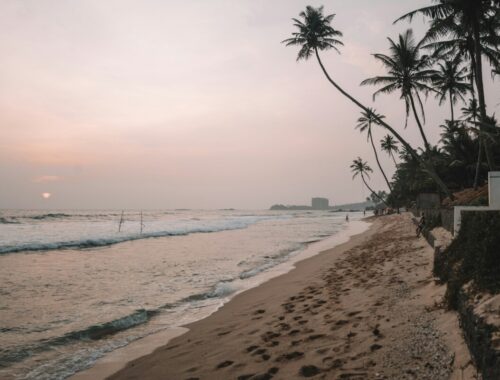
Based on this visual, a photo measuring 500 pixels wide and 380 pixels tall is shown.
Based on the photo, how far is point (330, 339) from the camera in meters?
5.16

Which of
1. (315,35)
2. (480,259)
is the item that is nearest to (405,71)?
(315,35)

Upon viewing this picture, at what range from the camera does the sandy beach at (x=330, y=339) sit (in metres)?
4.01

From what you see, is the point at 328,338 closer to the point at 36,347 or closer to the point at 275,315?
the point at 275,315

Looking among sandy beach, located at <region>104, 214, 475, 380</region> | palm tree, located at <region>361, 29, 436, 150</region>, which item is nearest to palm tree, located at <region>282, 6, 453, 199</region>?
palm tree, located at <region>361, 29, 436, 150</region>

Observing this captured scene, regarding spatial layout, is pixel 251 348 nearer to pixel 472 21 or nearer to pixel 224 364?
pixel 224 364

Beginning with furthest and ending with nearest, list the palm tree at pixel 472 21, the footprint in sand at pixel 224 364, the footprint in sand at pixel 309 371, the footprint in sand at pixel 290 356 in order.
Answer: the palm tree at pixel 472 21, the footprint in sand at pixel 224 364, the footprint in sand at pixel 290 356, the footprint in sand at pixel 309 371

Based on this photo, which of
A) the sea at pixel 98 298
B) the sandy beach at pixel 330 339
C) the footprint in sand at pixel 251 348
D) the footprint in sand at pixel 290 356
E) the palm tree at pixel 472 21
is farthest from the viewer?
the palm tree at pixel 472 21

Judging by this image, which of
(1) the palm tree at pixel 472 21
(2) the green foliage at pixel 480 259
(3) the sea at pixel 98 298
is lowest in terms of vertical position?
(3) the sea at pixel 98 298

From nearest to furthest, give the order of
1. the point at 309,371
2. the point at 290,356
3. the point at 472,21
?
1. the point at 309,371
2. the point at 290,356
3. the point at 472,21

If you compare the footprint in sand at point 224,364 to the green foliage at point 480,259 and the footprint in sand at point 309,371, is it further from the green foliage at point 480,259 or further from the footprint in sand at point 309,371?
the green foliage at point 480,259

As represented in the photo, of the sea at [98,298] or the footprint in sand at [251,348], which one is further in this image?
the sea at [98,298]

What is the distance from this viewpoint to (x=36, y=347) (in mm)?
6242

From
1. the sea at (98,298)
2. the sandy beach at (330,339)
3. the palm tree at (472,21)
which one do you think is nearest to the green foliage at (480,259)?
the sandy beach at (330,339)

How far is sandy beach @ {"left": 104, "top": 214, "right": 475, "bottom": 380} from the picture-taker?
158 inches
